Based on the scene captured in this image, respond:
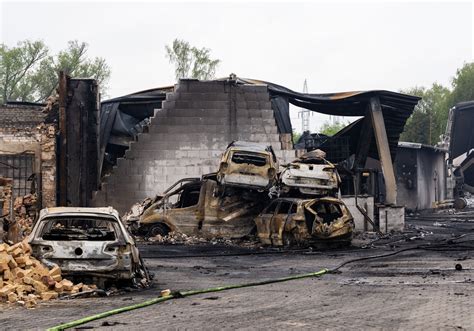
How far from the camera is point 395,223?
2780 cm

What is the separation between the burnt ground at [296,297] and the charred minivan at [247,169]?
341cm

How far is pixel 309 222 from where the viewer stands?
21344 millimetres

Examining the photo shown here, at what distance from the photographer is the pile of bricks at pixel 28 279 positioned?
11312 mm

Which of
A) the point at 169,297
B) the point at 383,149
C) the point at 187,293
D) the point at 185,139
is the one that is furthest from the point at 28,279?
the point at 383,149

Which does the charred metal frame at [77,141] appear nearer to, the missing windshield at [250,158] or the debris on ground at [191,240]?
the debris on ground at [191,240]

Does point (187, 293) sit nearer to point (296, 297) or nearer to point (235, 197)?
point (296, 297)

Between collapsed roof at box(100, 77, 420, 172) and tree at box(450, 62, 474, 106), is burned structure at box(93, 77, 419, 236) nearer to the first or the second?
collapsed roof at box(100, 77, 420, 172)

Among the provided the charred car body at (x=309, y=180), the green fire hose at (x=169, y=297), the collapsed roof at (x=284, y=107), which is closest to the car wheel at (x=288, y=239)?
the charred car body at (x=309, y=180)

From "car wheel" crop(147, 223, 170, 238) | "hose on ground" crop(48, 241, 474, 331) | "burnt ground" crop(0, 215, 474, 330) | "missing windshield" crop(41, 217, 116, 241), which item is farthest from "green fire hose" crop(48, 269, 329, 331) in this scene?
"car wheel" crop(147, 223, 170, 238)

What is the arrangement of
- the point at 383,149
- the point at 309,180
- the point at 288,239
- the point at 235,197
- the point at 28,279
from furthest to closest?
the point at 383,149 < the point at 235,197 < the point at 309,180 < the point at 288,239 < the point at 28,279

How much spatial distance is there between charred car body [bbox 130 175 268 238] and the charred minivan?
1.85ft

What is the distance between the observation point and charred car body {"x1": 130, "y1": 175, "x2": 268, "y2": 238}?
77.2 ft

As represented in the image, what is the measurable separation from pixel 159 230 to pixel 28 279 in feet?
40.4

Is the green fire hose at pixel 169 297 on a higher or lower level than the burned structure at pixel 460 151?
lower
